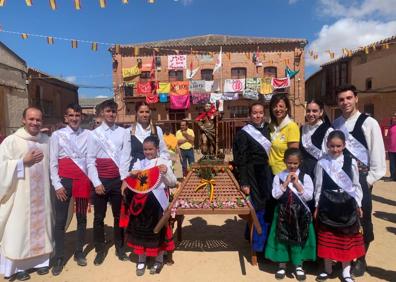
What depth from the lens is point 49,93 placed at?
24.0 meters

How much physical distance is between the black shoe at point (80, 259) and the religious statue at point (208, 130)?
1.97 meters

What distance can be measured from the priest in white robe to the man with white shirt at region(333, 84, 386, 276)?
3.36 m

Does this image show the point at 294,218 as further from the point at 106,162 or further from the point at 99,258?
the point at 99,258

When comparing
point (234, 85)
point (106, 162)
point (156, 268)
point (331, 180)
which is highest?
point (234, 85)

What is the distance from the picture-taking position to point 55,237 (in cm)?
389

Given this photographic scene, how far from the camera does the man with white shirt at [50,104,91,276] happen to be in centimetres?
380

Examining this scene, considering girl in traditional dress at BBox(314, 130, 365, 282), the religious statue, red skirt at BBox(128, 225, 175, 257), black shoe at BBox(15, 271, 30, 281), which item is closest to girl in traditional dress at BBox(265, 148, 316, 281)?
girl in traditional dress at BBox(314, 130, 365, 282)

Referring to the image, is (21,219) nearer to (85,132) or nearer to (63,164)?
(63,164)

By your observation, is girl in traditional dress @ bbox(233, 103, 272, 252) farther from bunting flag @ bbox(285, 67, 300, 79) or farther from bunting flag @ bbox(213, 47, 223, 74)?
bunting flag @ bbox(285, 67, 300, 79)

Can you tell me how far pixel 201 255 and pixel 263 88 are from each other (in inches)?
674

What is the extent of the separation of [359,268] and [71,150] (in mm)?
3519

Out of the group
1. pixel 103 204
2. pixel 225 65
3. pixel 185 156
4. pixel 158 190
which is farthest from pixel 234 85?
pixel 158 190

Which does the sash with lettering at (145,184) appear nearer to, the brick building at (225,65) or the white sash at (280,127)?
the white sash at (280,127)

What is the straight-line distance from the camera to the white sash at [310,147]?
3.62 meters
